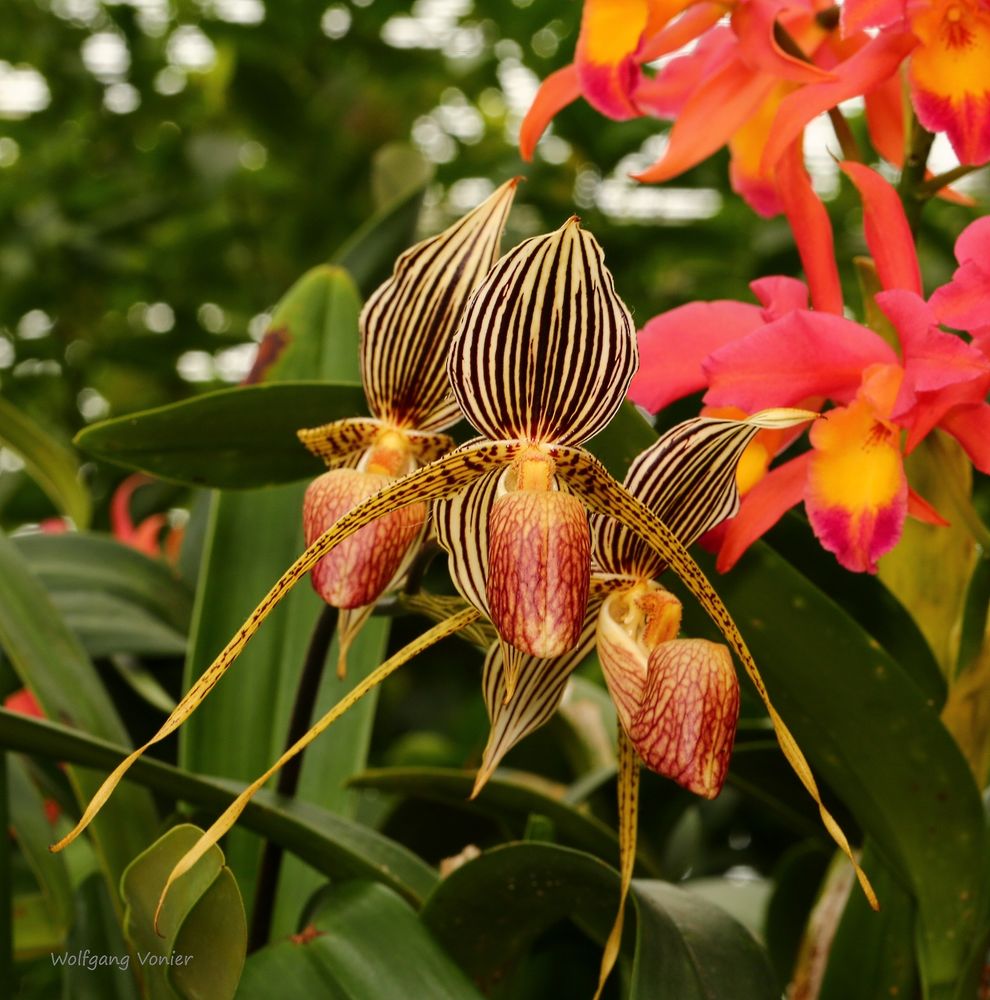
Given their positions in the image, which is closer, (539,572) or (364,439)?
(539,572)

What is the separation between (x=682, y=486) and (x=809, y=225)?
144 mm

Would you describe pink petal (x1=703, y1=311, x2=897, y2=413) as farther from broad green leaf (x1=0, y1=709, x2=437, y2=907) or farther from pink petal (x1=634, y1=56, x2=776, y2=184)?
broad green leaf (x1=0, y1=709, x2=437, y2=907)

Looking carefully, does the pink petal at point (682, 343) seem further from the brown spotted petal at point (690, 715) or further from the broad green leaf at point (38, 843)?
the broad green leaf at point (38, 843)

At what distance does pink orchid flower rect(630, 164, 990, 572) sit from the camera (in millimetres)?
407

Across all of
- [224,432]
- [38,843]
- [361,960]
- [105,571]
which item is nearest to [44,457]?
[105,571]

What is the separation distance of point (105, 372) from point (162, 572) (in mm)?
784

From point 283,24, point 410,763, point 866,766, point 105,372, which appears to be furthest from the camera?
point 105,372

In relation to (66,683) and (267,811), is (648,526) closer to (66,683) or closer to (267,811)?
(267,811)

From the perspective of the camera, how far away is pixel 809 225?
1.53 feet

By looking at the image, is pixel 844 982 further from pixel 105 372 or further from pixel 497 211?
pixel 105 372

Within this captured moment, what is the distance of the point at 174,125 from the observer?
55.5 inches

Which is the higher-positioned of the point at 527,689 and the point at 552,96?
the point at 552,96

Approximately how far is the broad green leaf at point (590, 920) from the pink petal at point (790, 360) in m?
0.18

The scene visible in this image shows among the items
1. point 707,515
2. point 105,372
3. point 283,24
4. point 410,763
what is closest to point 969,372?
point 707,515
